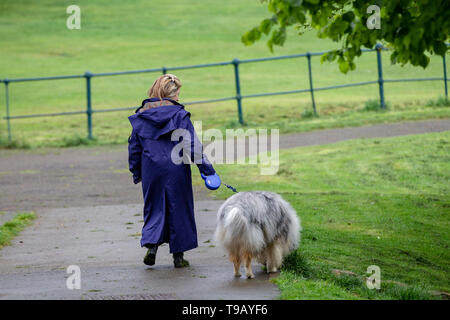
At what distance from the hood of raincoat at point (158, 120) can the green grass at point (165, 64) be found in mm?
10597

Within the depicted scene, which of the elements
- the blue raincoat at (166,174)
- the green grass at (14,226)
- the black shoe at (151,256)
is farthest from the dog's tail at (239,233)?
the green grass at (14,226)

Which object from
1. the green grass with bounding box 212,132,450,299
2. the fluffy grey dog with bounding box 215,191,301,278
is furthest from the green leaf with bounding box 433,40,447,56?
the green grass with bounding box 212,132,450,299

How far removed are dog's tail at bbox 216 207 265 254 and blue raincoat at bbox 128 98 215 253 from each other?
740mm

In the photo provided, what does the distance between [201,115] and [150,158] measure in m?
16.7

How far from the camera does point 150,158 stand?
284 inches

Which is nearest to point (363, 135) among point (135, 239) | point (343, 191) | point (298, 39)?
point (343, 191)

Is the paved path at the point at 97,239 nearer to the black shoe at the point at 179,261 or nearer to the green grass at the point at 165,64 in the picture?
the black shoe at the point at 179,261

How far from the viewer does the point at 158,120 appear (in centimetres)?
712

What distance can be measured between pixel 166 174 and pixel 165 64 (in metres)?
28.4

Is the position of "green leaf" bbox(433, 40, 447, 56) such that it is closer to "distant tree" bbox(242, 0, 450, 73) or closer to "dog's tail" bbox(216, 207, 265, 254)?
"distant tree" bbox(242, 0, 450, 73)

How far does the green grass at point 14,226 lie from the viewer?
355 inches

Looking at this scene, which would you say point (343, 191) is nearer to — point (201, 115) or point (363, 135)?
point (363, 135)

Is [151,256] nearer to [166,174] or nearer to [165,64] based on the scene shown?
[166,174]

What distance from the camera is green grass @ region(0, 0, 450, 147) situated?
2138cm
